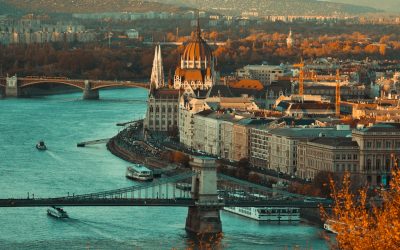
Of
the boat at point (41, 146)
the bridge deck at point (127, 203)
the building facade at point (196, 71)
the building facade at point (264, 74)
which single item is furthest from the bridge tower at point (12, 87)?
the bridge deck at point (127, 203)

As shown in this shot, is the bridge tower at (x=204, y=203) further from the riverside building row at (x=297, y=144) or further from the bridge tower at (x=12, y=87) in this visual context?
the bridge tower at (x=12, y=87)

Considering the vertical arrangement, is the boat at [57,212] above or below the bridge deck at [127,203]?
below

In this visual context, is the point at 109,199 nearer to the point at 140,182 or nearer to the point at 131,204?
the point at 131,204

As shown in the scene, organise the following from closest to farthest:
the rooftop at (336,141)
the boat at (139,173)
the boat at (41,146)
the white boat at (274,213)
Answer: the white boat at (274,213)
the rooftop at (336,141)
the boat at (139,173)
the boat at (41,146)

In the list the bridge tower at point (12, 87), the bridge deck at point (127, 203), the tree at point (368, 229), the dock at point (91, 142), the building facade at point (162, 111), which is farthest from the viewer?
the bridge tower at point (12, 87)

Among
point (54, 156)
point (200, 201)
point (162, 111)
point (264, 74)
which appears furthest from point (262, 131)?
point (264, 74)

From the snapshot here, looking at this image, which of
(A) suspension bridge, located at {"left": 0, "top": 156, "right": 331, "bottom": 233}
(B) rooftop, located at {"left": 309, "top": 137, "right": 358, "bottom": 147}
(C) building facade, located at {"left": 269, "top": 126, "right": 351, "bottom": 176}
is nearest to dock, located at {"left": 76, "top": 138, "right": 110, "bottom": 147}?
(C) building facade, located at {"left": 269, "top": 126, "right": 351, "bottom": 176}

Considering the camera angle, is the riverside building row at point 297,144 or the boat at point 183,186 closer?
the boat at point 183,186
